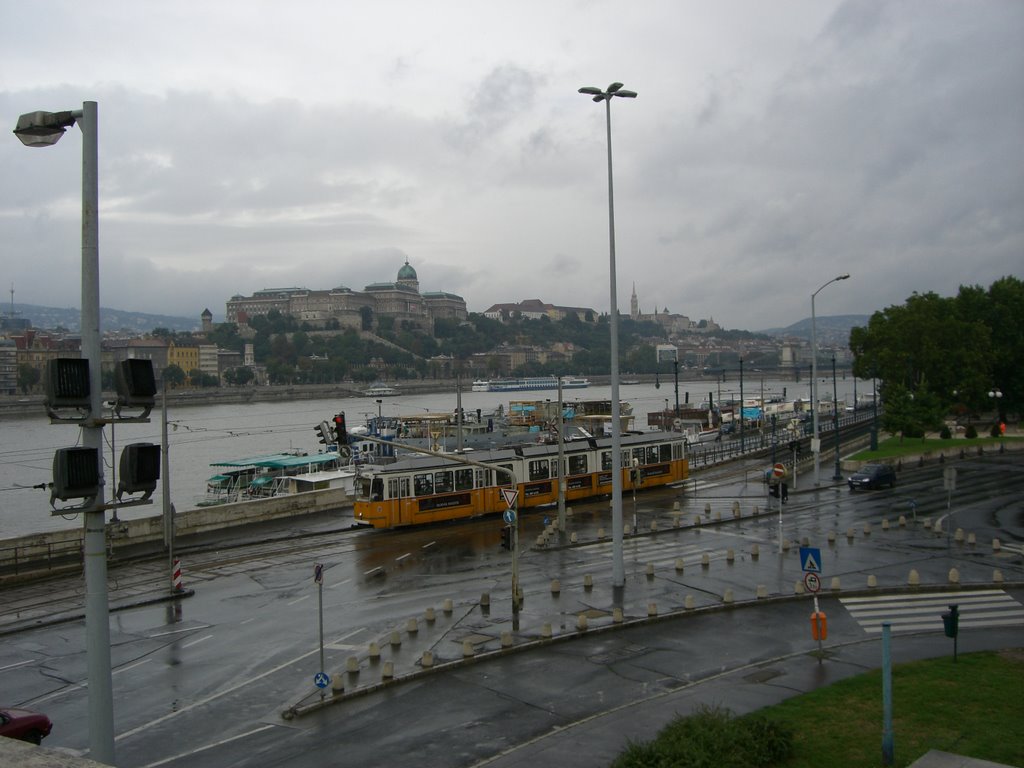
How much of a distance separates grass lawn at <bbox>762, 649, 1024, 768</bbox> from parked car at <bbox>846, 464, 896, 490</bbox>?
88.6ft

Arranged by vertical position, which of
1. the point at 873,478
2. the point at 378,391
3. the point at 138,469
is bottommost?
the point at 873,478

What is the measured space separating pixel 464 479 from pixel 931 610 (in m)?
19.0

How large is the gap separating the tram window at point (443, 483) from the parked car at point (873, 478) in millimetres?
21349

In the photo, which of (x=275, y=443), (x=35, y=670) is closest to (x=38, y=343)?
(x=275, y=443)

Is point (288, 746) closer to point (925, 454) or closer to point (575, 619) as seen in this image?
point (575, 619)

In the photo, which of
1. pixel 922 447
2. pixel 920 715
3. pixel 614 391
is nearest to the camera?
pixel 920 715

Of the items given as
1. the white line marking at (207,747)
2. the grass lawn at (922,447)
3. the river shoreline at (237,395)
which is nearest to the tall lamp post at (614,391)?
the white line marking at (207,747)

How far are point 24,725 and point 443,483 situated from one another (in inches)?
840

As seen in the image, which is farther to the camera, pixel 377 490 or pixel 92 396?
pixel 377 490

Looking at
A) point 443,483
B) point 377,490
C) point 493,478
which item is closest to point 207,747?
point 377,490

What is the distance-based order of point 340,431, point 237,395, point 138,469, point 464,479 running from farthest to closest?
point 237,395 < point 464,479 < point 340,431 < point 138,469

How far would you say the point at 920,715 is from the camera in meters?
12.3

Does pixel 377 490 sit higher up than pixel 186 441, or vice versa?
pixel 377 490

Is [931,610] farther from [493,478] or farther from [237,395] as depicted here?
[237,395]
